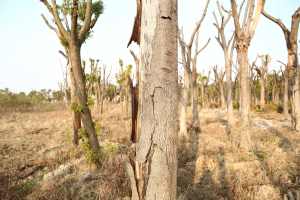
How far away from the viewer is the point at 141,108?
196cm

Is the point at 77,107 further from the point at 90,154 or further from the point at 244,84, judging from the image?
the point at 244,84

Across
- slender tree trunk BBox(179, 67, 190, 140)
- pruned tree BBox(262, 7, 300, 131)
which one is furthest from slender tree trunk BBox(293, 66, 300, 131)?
slender tree trunk BBox(179, 67, 190, 140)

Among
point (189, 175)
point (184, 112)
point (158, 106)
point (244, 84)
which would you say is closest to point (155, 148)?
point (158, 106)

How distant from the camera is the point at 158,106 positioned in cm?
186

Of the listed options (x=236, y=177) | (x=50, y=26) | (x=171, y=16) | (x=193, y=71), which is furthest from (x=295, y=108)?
(x=171, y=16)

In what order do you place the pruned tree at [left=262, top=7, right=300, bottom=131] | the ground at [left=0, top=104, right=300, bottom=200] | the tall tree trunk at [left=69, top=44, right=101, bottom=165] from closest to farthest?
1. the ground at [left=0, top=104, right=300, bottom=200]
2. the tall tree trunk at [left=69, top=44, right=101, bottom=165]
3. the pruned tree at [left=262, top=7, right=300, bottom=131]

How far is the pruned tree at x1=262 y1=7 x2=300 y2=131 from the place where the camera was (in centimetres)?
997

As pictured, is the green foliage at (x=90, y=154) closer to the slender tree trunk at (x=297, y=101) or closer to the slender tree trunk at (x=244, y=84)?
the slender tree trunk at (x=244, y=84)

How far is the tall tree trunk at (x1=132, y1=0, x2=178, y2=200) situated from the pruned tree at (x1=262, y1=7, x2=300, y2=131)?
9436mm

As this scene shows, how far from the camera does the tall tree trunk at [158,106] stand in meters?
1.83

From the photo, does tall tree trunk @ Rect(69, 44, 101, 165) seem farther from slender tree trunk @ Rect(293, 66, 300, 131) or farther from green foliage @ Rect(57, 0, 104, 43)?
slender tree trunk @ Rect(293, 66, 300, 131)

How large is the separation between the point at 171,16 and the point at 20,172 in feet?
18.7

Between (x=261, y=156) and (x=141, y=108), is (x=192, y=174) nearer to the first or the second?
(x=261, y=156)

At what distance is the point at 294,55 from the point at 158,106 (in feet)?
32.8
